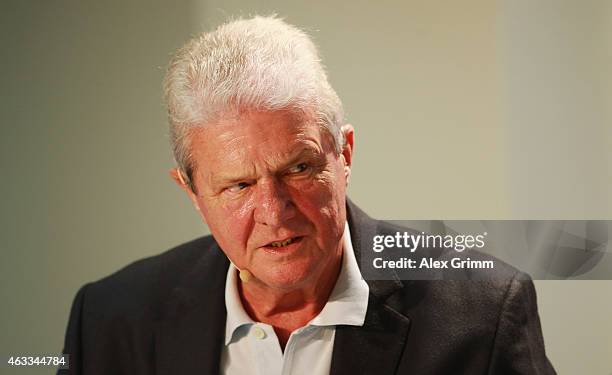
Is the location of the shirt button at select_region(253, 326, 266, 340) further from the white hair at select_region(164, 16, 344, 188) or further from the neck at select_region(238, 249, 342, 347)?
the white hair at select_region(164, 16, 344, 188)

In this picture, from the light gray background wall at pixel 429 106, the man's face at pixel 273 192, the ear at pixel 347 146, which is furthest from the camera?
the light gray background wall at pixel 429 106

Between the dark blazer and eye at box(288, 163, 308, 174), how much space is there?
26 cm

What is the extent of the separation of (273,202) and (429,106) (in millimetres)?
465

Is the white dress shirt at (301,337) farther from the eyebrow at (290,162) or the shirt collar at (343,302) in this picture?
the eyebrow at (290,162)

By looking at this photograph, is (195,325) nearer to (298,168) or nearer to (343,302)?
(343,302)

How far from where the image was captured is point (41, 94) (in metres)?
1.98

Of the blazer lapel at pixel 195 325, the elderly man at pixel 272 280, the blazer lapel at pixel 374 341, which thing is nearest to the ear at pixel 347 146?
the elderly man at pixel 272 280

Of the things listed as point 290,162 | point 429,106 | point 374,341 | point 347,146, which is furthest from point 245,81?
point 374,341

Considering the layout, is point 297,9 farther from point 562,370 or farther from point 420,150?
point 562,370

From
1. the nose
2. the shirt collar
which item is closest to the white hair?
the nose

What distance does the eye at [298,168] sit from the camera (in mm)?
1522

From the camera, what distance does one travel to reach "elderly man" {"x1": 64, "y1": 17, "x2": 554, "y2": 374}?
→ 4.95ft

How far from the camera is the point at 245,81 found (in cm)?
150

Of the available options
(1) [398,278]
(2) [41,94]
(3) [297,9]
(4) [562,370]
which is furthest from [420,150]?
(2) [41,94]
